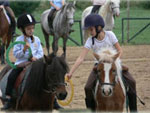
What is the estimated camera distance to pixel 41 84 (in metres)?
6.53

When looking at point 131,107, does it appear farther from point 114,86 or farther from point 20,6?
point 20,6

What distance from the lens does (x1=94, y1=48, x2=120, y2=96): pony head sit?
19.7 feet

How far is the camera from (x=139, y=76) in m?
12.3

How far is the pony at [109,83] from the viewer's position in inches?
239

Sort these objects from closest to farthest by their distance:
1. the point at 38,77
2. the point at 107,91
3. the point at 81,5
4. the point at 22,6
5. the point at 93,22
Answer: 1. the point at 107,91
2. the point at 38,77
3. the point at 93,22
4. the point at 81,5
5. the point at 22,6

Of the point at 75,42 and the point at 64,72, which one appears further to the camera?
the point at 75,42

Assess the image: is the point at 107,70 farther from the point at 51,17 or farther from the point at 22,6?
the point at 22,6

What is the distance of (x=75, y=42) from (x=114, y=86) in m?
13.3

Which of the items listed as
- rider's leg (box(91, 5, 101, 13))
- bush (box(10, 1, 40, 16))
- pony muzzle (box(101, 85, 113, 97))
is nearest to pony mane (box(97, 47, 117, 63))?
pony muzzle (box(101, 85, 113, 97))

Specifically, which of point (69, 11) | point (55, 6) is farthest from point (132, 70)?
point (55, 6)

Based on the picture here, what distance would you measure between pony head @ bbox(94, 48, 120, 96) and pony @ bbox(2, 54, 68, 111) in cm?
51

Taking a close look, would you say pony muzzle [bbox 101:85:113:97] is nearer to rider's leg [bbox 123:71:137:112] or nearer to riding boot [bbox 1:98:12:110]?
rider's leg [bbox 123:71:137:112]

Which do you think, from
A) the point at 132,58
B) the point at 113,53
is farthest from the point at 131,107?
the point at 132,58

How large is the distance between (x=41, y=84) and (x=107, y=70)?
104 cm
